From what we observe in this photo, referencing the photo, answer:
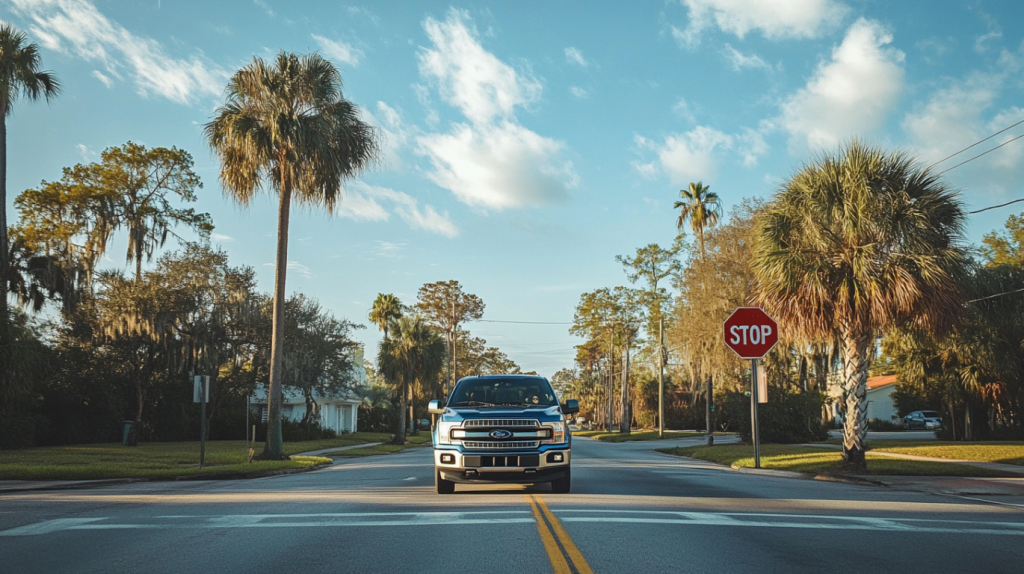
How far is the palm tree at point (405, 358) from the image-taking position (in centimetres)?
4769

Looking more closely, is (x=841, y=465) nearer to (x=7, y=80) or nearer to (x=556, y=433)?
(x=556, y=433)

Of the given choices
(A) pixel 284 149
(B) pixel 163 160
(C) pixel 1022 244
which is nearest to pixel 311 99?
(A) pixel 284 149

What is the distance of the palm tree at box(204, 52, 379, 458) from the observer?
24.0 m

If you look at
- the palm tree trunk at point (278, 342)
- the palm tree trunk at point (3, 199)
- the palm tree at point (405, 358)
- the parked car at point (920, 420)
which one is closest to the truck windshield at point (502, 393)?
the palm tree trunk at point (278, 342)

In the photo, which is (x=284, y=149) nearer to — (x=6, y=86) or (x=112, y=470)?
(x=112, y=470)

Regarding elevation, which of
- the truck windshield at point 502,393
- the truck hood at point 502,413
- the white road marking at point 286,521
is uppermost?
the truck windshield at point 502,393

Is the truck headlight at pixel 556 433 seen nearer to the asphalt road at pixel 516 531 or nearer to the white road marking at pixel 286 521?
the asphalt road at pixel 516 531

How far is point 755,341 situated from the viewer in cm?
2067

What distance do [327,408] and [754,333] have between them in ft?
155

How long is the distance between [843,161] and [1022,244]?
117 feet

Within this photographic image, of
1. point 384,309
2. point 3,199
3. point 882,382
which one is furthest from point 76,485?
point 882,382

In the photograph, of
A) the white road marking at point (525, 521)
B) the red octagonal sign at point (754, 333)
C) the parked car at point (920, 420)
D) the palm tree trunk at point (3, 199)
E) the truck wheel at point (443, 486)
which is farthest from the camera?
the parked car at point (920, 420)

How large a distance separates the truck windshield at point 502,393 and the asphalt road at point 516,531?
143cm

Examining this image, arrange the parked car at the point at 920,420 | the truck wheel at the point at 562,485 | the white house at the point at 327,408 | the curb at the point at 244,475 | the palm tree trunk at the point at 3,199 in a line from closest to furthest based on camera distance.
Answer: the truck wheel at the point at 562,485 < the curb at the point at 244,475 < the palm tree trunk at the point at 3,199 < the white house at the point at 327,408 < the parked car at the point at 920,420
